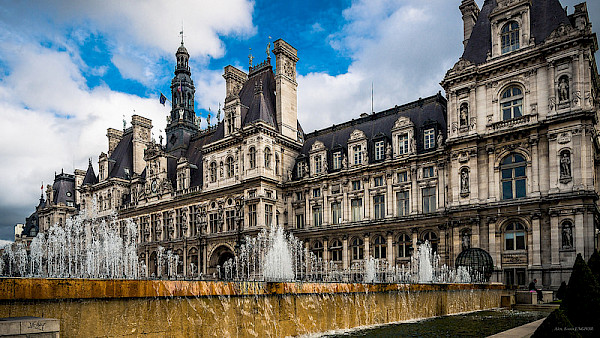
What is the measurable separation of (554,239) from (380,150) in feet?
58.7

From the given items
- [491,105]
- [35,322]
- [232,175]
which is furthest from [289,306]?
[232,175]

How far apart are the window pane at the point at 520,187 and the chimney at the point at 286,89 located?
26136 millimetres

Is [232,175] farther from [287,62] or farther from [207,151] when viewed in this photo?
[287,62]

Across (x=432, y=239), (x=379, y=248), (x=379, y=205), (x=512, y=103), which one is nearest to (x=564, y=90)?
(x=512, y=103)

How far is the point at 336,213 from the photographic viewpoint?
161 ft

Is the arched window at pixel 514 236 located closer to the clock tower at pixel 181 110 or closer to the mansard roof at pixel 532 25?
the mansard roof at pixel 532 25

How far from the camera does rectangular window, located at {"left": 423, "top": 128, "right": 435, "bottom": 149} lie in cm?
4306

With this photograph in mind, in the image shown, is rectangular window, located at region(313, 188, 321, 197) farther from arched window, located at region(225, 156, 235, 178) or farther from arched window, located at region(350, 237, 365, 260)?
arched window, located at region(225, 156, 235, 178)

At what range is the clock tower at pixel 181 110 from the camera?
71.4 metres

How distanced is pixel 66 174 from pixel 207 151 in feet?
158

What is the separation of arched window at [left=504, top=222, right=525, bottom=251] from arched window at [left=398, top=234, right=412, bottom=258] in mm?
8745

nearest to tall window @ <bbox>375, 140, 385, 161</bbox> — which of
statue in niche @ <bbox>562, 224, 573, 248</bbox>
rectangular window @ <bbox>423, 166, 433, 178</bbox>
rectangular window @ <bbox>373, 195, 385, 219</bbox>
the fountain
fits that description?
rectangular window @ <bbox>373, 195, 385, 219</bbox>

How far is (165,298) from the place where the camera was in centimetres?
1215

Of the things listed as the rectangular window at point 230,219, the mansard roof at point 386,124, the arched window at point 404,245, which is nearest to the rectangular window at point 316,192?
the mansard roof at point 386,124
